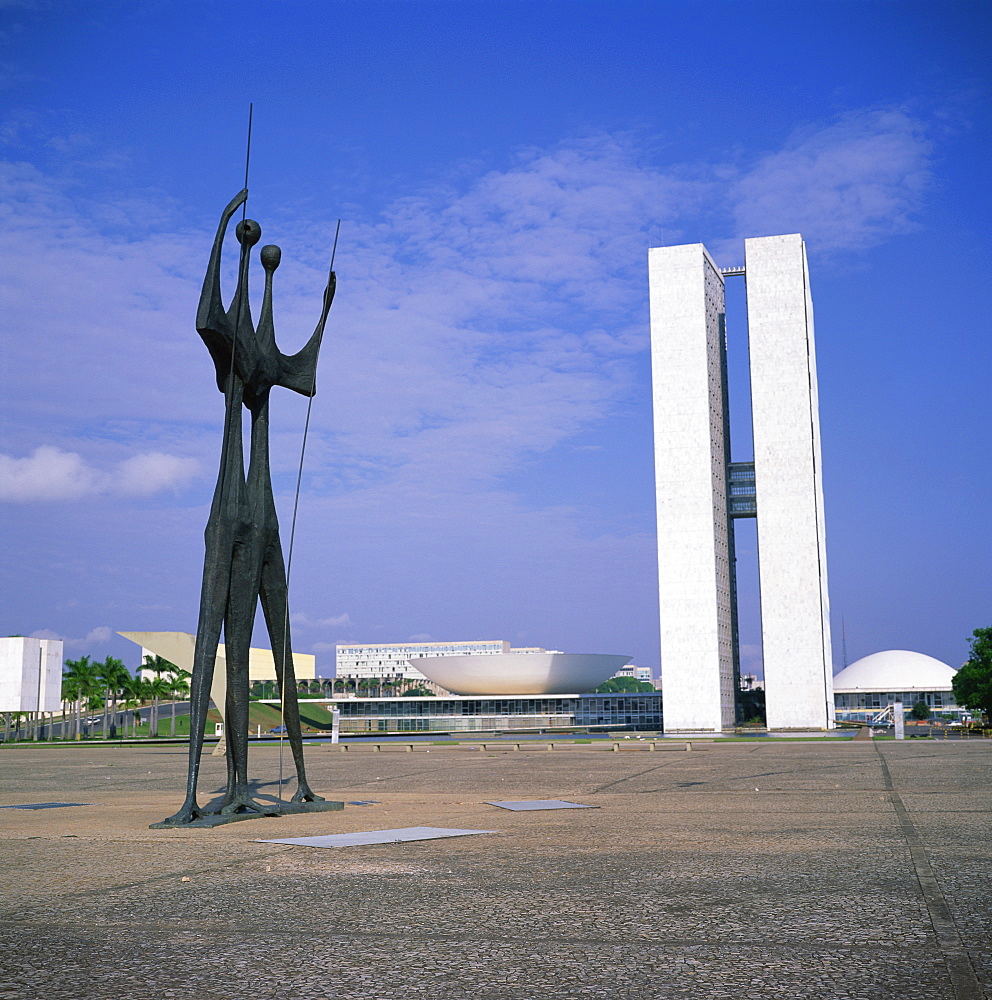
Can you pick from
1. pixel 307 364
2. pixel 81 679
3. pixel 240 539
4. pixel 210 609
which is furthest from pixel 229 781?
pixel 81 679

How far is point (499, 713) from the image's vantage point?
97.9 m

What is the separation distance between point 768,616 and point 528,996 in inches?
2881

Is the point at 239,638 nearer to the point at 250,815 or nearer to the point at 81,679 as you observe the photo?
the point at 250,815

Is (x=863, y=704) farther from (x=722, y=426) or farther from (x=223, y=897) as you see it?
(x=223, y=897)

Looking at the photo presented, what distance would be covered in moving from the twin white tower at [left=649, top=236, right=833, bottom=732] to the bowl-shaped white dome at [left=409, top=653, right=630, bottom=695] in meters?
21.2

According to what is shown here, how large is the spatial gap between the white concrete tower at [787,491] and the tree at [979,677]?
875 cm

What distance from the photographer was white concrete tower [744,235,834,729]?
2886 inches

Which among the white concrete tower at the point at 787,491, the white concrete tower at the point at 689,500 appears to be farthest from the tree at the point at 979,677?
the white concrete tower at the point at 689,500

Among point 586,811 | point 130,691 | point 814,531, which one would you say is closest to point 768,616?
point 814,531

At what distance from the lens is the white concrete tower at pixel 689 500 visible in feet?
241

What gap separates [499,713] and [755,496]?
33.6 meters

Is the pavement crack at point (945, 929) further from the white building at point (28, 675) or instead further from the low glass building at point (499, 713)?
the low glass building at point (499, 713)

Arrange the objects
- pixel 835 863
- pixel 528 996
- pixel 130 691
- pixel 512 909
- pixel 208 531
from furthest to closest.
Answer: pixel 130 691 → pixel 208 531 → pixel 835 863 → pixel 512 909 → pixel 528 996

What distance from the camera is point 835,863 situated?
746cm
